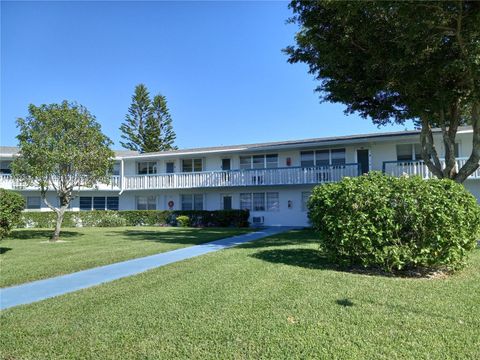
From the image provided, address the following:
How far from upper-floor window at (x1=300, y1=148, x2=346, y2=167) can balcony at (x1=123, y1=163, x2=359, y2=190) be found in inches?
53.6

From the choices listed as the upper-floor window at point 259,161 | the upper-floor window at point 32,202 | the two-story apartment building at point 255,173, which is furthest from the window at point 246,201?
the upper-floor window at point 32,202

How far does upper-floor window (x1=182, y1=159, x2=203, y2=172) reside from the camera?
30.0 m

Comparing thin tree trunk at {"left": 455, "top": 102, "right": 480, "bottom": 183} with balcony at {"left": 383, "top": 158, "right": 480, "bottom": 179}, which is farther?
balcony at {"left": 383, "top": 158, "right": 480, "bottom": 179}

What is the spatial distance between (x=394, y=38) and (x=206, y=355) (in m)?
11.0

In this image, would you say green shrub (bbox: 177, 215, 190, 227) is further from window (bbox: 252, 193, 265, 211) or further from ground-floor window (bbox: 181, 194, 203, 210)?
window (bbox: 252, 193, 265, 211)

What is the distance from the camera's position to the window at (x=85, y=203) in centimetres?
3191

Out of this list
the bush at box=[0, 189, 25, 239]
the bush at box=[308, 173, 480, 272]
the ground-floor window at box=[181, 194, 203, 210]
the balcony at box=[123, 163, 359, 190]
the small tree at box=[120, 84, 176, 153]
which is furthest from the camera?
the small tree at box=[120, 84, 176, 153]

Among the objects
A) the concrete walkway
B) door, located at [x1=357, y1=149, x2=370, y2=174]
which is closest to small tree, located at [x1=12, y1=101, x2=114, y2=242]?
the concrete walkway

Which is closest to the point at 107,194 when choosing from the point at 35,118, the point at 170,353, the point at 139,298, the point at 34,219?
the point at 34,219

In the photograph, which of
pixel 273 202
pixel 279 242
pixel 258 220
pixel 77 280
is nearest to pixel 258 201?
pixel 273 202

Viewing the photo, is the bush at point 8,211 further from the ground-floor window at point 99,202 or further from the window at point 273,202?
Result: the ground-floor window at point 99,202

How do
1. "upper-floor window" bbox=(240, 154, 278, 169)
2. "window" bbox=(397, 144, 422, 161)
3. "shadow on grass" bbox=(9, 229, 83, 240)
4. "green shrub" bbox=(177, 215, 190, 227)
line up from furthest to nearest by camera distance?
1. "upper-floor window" bbox=(240, 154, 278, 169)
2. "green shrub" bbox=(177, 215, 190, 227)
3. "window" bbox=(397, 144, 422, 161)
4. "shadow on grass" bbox=(9, 229, 83, 240)

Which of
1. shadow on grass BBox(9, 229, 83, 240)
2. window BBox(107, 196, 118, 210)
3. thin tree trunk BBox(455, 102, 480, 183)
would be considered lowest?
shadow on grass BBox(9, 229, 83, 240)

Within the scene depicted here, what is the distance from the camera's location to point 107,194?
32.1 meters
